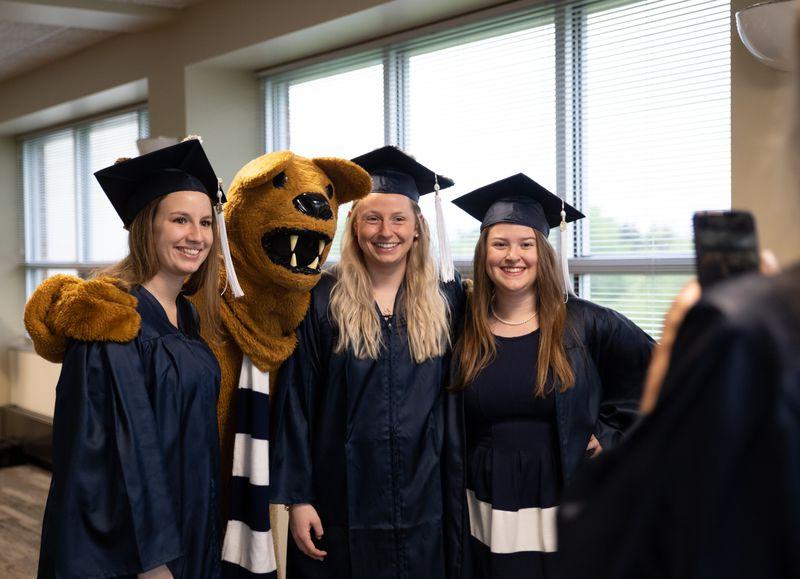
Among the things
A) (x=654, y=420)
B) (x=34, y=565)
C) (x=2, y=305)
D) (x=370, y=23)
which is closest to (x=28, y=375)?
(x=2, y=305)

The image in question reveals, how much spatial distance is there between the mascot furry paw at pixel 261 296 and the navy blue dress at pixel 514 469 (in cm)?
56

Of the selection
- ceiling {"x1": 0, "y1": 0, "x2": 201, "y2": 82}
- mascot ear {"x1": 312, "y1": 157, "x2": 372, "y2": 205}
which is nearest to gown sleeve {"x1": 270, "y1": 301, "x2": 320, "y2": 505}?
mascot ear {"x1": 312, "y1": 157, "x2": 372, "y2": 205}

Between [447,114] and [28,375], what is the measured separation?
4.42 m

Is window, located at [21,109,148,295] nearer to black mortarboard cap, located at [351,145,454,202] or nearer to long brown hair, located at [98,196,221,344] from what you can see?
black mortarboard cap, located at [351,145,454,202]

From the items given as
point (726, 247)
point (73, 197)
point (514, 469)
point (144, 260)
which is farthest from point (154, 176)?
point (73, 197)

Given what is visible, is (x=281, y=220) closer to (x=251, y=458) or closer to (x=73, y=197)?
(x=251, y=458)

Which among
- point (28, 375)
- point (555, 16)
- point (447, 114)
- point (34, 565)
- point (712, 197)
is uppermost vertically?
point (555, 16)

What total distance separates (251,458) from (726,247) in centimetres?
174

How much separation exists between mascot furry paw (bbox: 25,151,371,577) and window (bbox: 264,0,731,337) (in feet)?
4.21

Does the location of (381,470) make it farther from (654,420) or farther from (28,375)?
(28,375)

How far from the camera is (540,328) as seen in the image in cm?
225

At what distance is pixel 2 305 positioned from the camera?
7.05 m

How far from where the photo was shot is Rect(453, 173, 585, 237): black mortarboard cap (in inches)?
90.4

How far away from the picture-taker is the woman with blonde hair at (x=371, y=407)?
2.25 meters
